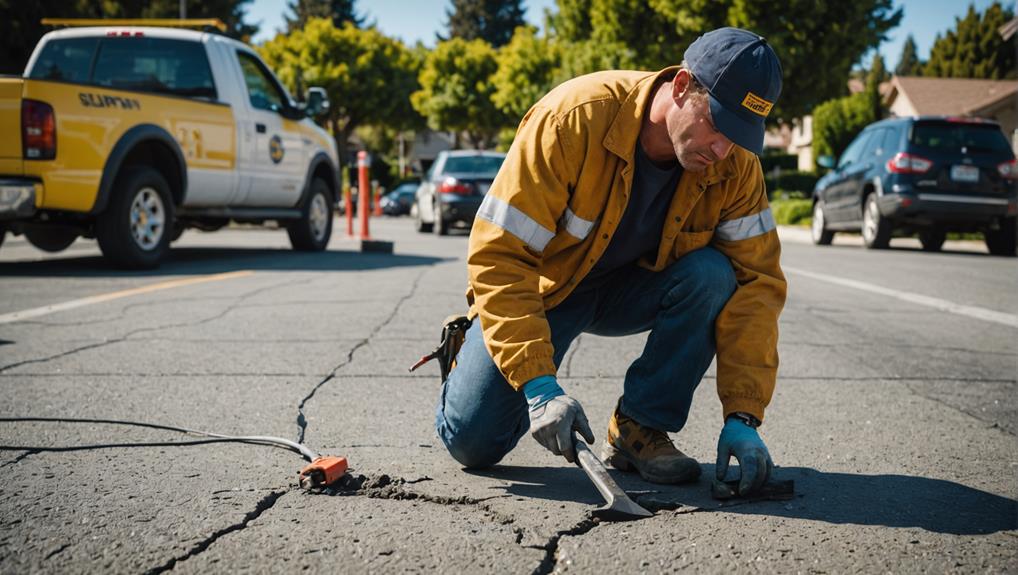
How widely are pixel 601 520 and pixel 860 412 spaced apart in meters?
1.69

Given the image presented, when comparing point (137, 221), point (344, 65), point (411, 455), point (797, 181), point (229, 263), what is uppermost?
point (344, 65)

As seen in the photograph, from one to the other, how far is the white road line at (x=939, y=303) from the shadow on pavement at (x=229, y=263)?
392cm

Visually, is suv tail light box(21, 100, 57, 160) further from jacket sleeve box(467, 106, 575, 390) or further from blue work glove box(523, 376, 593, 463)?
blue work glove box(523, 376, 593, 463)

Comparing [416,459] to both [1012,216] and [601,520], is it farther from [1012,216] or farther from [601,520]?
[1012,216]

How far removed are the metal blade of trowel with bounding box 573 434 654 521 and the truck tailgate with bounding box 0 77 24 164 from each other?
6.29m

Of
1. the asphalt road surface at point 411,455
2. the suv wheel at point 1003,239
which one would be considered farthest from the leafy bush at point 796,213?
the asphalt road surface at point 411,455

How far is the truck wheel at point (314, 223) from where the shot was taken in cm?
1070

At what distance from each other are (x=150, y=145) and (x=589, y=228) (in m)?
6.57

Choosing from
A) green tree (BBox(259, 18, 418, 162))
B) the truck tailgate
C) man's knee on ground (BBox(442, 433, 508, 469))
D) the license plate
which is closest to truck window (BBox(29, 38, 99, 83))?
the truck tailgate

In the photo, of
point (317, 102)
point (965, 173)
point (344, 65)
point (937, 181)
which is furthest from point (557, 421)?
point (344, 65)

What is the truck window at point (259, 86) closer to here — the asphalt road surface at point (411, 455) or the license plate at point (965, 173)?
the asphalt road surface at point (411, 455)

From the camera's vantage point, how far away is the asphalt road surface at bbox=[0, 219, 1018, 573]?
2.19m

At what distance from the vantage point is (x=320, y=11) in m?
73.5

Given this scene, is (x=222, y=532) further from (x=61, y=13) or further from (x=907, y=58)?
(x=907, y=58)
